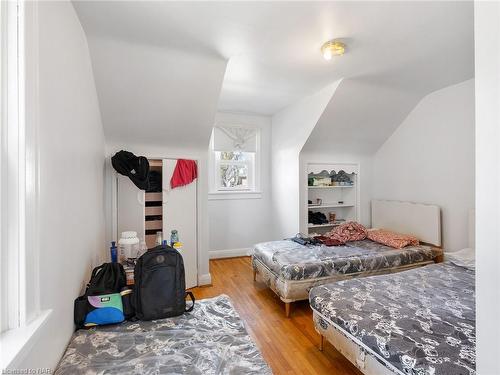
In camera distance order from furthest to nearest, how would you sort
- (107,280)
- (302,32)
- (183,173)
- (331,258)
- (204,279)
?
(204,279), (183,173), (331,258), (302,32), (107,280)

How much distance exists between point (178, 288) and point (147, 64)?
190 cm

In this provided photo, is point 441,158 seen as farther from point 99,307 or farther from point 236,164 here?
point 99,307

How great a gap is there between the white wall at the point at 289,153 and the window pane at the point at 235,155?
44 centimetres

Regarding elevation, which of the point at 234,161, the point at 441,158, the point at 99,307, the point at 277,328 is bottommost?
the point at 277,328

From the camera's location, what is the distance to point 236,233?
4402mm

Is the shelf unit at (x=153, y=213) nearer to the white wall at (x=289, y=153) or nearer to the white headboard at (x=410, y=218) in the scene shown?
the white wall at (x=289, y=153)

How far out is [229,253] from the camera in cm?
436

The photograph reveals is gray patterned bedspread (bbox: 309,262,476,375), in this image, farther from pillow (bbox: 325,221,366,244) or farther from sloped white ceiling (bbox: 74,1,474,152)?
sloped white ceiling (bbox: 74,1,474,152)

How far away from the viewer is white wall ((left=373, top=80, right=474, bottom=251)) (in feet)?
9.84

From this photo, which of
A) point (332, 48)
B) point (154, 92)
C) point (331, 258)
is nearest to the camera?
point (332, 48)

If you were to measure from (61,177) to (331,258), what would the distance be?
244 centimetres

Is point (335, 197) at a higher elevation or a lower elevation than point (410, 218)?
higher

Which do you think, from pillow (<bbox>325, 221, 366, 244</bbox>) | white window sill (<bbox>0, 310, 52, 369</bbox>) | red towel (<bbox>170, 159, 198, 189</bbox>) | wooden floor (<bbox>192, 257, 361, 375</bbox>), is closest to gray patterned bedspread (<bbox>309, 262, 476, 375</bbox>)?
wooden floor (<bbox>192, 257, 361, 375</bbox>)

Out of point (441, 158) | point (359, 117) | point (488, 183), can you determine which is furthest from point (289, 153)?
point (488, 183)
